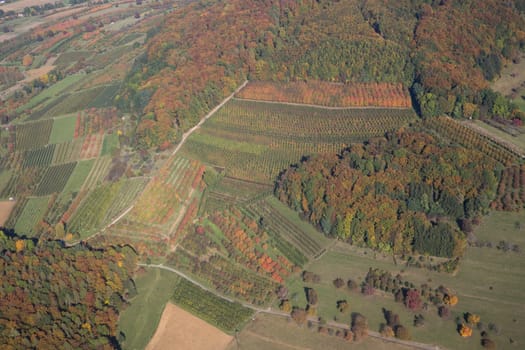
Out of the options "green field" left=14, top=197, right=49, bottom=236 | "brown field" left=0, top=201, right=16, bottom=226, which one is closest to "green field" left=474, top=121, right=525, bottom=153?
"green field" left=14, top=197, right=49, bottom=236

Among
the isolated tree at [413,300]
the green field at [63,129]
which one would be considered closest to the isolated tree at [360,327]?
the isolated tree at [413,300]

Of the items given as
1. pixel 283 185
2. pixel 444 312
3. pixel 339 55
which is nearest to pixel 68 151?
pixel 283 185

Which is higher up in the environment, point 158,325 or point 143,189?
point 143,189

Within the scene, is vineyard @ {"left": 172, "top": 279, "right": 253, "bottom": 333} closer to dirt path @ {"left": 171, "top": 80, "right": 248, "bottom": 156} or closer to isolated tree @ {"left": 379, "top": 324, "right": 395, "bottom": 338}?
isolated tree @ {"left": 379, "top": 324, "right": 395, "bottom": 338}

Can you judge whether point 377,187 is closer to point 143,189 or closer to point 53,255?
point 143,189

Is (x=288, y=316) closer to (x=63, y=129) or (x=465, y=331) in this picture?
(x=465, y=331)

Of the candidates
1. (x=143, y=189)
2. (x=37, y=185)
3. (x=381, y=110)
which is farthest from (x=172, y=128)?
(x=381, y=110)
